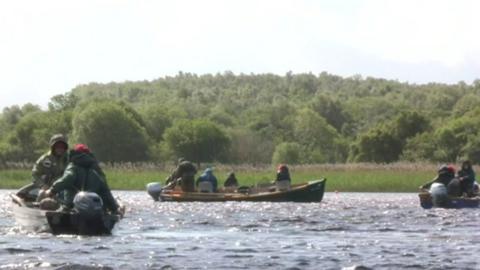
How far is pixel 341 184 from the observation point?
228 ft

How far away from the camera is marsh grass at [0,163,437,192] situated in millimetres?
68688

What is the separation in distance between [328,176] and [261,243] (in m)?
42.2

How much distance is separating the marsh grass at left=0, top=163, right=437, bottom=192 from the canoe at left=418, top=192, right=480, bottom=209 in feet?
70.3

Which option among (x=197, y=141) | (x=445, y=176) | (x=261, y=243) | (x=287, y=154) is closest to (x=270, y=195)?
(x=445, y=176)

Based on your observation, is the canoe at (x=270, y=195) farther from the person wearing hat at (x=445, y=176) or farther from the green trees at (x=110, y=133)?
the green trees at (x=110, y=133)

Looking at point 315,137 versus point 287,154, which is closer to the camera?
point 287,154

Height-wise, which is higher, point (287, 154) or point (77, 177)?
point (287, 154)

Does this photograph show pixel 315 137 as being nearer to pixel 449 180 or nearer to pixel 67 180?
pixel 449 180

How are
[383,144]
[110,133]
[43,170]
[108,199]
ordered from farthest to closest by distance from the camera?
[110,133] → [383,144] → [43,170] → [108,199]

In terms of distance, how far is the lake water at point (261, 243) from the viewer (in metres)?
23.6

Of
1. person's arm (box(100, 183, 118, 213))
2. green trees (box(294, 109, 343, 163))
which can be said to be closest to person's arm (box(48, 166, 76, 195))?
person's arm (box(100, 183, 118, 213))

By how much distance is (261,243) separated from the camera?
1123 inches

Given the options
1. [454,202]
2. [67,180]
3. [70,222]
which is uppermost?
[67,180]

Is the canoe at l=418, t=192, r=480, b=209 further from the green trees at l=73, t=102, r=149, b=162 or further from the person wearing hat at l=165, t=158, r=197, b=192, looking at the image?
the green trees at l=73, t=102, r=149, b=162
